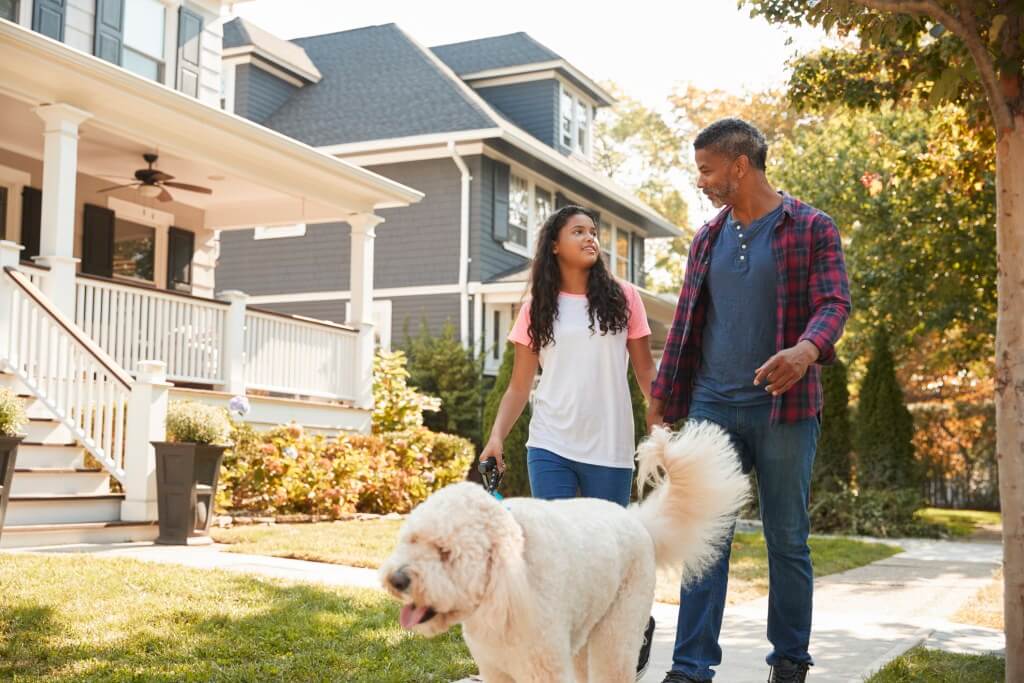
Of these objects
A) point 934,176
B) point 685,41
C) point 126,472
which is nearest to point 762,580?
point 126,472

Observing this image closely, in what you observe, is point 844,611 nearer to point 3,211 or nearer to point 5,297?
point 5,297

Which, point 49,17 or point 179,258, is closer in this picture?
point 49,17

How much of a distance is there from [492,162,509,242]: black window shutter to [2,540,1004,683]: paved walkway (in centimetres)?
1187

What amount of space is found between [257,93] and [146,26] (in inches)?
324

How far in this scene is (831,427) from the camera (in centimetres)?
1581

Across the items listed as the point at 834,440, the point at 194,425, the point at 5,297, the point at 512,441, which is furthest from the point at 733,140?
the point at 834,440

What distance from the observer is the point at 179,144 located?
12367 millimetres

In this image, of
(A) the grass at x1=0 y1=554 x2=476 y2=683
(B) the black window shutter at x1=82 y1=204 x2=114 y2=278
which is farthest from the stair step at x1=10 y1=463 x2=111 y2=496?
(B) the black window shutter at x1=82 y1=204 x2=114 y2=278

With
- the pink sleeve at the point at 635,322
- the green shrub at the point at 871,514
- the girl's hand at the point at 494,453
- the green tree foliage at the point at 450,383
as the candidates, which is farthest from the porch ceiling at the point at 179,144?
the girl's hand at the point at 494,453

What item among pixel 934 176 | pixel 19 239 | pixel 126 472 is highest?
pixel 934 176

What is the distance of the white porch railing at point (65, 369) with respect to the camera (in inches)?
365

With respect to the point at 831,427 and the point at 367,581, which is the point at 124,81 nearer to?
the point at 367,581

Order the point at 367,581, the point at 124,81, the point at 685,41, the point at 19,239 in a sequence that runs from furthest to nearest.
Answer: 1. the point at 685,41
2. the point at 19,239
3. the point at 124,81
4. the point at 367,581

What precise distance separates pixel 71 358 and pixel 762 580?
20.2ft
